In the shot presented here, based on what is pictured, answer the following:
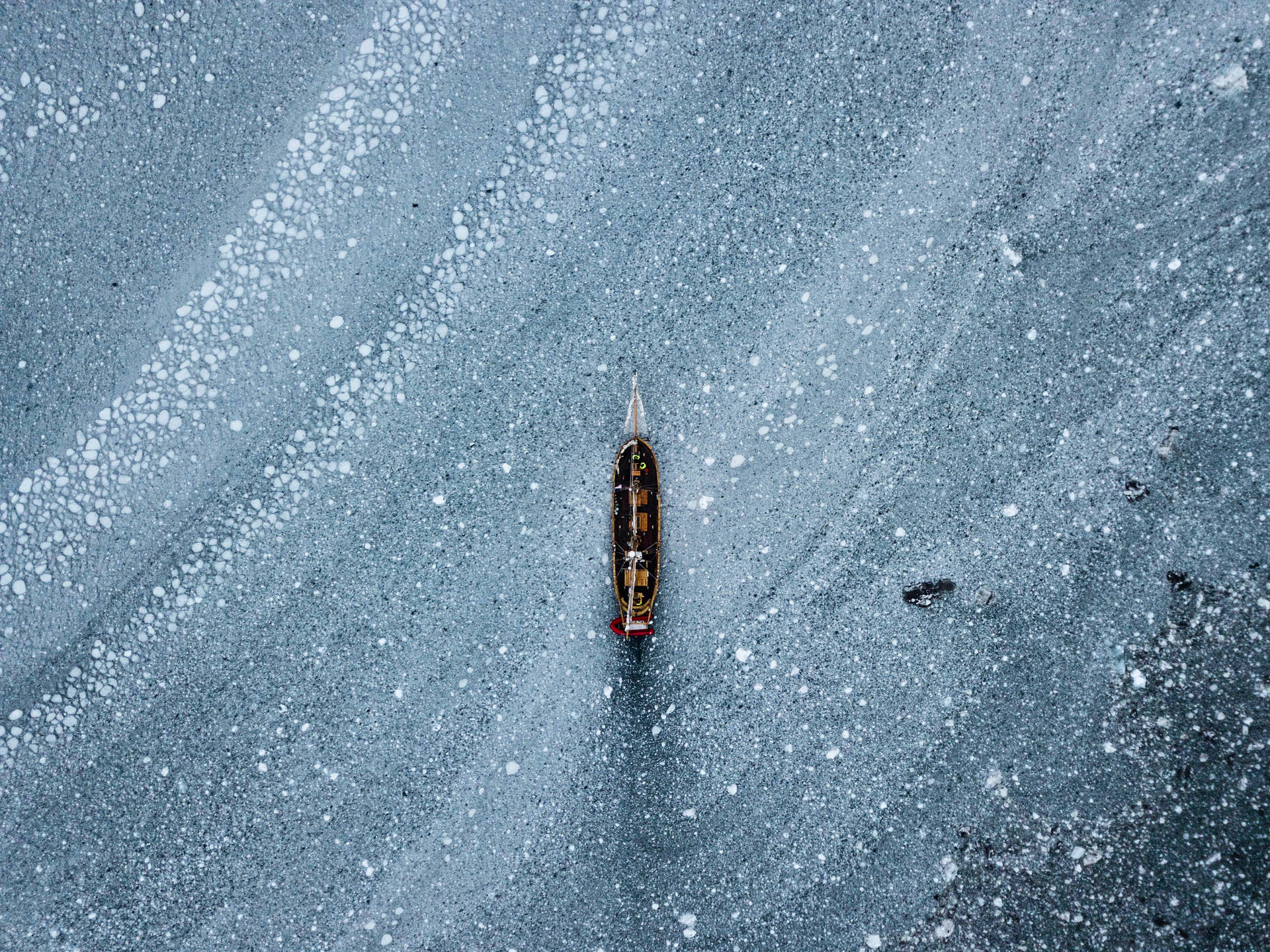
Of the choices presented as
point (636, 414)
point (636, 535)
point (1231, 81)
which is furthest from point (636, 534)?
point (1231, 81)

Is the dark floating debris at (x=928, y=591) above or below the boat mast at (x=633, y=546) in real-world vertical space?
below

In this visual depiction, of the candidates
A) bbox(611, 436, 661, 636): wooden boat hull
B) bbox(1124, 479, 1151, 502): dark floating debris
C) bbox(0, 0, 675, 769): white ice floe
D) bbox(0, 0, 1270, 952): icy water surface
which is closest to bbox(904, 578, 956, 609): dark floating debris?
bbox(0, 0, 1270, 952): icy water surface

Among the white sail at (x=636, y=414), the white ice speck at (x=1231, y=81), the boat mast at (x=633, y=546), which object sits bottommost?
the boat mast at (x=633, y=546)

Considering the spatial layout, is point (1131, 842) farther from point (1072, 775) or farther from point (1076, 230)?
point (1076, 230)

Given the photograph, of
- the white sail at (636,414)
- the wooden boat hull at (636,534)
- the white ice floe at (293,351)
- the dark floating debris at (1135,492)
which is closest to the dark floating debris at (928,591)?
the dark floating debris at (1135,492)

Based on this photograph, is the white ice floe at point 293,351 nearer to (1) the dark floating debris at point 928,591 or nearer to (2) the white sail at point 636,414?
(2) the white sail at point 636,414

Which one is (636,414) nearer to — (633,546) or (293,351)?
(633,546)

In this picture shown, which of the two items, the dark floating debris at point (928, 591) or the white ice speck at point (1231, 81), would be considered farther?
the dark floating debris at point (928, 591)
